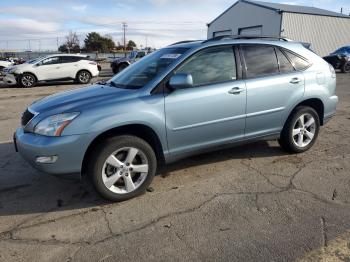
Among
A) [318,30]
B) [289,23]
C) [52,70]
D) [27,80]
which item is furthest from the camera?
[318,30]

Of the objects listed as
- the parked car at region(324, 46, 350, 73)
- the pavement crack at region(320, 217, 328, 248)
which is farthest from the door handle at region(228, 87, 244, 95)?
the parked car at region(324, 46, 350, 73)

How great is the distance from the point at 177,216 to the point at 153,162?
27.9 inches

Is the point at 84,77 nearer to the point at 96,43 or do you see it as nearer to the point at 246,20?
the point at 246,20

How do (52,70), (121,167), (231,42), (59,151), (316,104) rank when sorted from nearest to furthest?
1. (59,151)
2. (121,167)
3. (231,42)
4. (316,104)
5. (52,70)

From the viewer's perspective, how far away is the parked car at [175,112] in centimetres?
376

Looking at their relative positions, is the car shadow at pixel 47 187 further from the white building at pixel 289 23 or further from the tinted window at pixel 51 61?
the white building at pixel 289 23

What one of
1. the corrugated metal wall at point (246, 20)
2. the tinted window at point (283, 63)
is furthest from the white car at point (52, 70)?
the corrugated metal wall at point (246, 20)

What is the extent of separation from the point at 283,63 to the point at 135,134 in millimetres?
2424

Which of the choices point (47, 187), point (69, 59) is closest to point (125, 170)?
point (47, 187)

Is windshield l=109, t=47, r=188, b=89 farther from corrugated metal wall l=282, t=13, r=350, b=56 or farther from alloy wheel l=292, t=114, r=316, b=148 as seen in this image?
corrugated metal wall l=282, t=13, r=350, b=56

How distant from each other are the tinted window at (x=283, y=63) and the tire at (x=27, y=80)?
1399cm

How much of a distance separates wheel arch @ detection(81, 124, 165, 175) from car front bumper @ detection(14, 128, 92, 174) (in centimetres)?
14

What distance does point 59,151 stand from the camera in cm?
364

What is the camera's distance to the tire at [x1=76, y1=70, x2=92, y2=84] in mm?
17719
